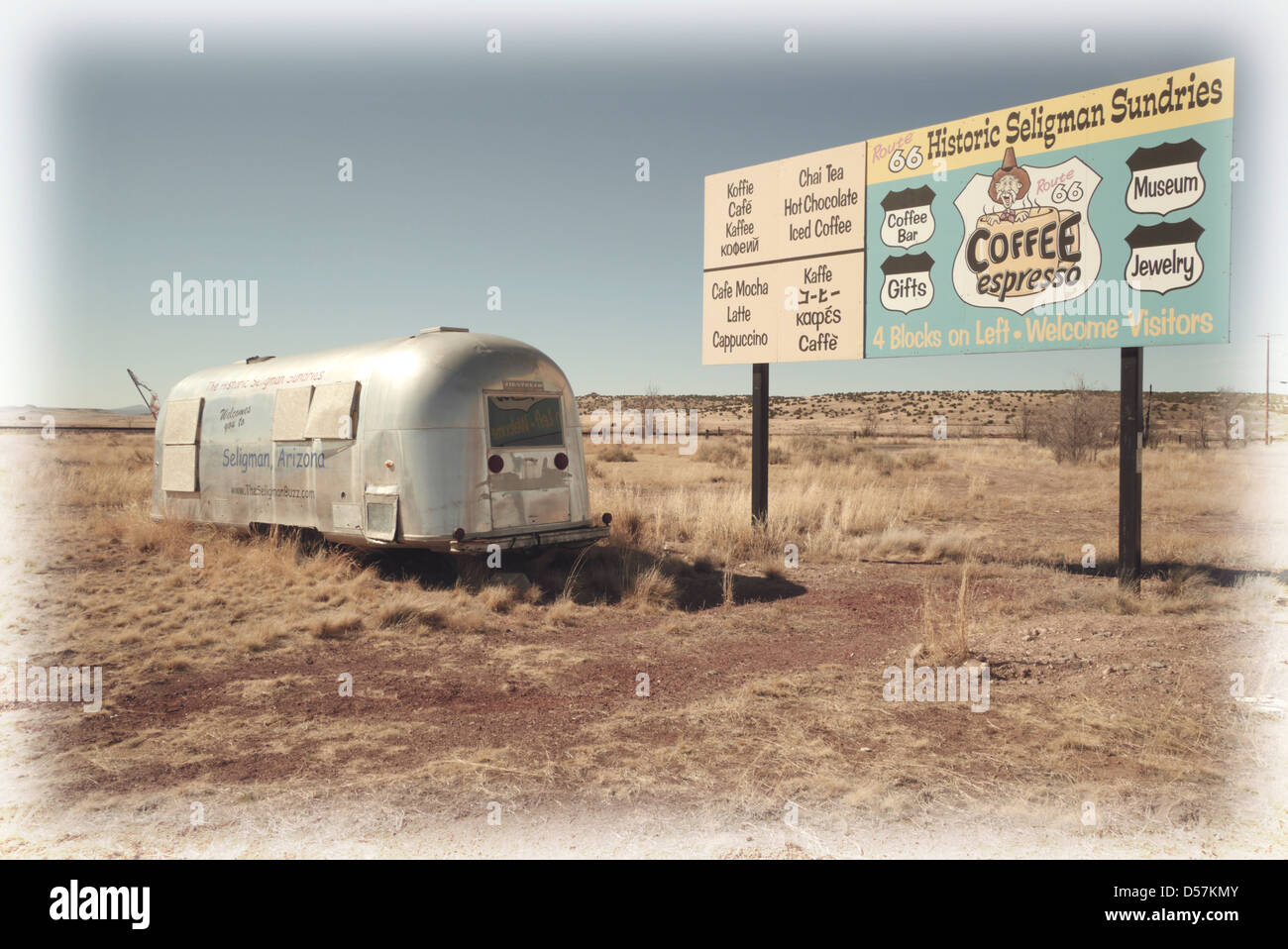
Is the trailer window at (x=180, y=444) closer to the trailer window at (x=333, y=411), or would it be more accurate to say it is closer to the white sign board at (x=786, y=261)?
the trailer window at (x=333, y=411)

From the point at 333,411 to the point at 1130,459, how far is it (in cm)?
898

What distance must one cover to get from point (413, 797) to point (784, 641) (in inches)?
Answer: 165

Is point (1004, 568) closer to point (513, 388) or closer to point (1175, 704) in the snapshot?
point (1175, 704)

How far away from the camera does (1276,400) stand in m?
63.1

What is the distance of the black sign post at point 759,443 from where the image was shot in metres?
12.8

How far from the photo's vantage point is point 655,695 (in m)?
6.15

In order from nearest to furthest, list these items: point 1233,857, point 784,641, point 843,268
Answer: point 1233,857 → point 784,641 → point 843,268

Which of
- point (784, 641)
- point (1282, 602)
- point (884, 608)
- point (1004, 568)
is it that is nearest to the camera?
point (784, 641)

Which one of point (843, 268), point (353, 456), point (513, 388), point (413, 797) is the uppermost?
point (843, 268)

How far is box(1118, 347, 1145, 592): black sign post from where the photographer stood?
353 inches

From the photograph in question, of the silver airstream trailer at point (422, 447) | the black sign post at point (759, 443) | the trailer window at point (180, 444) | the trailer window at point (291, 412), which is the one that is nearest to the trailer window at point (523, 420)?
the silver airstream trailer at point (422, 447)

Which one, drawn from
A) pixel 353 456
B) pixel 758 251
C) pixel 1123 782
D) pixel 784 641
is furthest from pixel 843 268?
pixel 1123 782

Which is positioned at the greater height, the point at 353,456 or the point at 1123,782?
the point at 353,456

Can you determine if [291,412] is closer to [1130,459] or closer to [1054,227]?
[1054,227]
